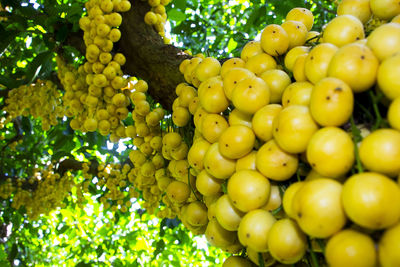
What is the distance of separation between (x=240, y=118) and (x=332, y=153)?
1.50 ft

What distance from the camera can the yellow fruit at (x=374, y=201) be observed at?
693mm

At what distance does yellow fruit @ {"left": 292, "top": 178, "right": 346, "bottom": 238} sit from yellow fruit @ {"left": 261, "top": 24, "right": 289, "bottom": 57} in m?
0.68

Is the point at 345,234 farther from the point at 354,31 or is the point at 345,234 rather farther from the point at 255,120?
the point at 354,31

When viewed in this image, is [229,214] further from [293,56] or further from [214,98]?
[293,56]

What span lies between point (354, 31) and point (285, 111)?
0.37m

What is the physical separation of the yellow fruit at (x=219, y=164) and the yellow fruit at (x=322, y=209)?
383 millimetres

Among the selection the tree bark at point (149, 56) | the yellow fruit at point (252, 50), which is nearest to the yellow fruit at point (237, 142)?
the yellow fruit at point (252, 50)

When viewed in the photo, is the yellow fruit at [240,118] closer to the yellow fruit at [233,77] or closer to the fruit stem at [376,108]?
the yellow fruit at [233,77]

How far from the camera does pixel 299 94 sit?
1.00 meters

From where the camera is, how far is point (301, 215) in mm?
800

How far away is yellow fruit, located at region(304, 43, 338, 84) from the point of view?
979 millimetres

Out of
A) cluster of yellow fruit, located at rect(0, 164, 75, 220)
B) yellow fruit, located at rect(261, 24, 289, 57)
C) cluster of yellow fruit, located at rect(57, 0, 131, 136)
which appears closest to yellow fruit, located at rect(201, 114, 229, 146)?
yellow fruit, located at rect(261, 24, 289, 57)

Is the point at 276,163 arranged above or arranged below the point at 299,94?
below

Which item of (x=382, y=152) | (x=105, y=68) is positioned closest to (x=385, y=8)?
(x=382, y=152)
